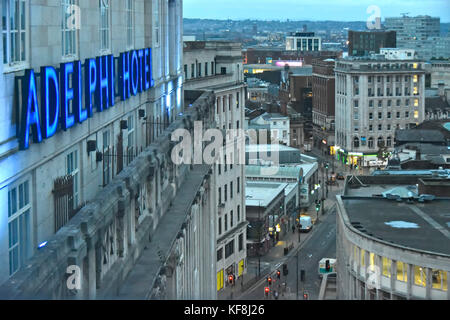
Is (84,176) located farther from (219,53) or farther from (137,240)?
(219,53)

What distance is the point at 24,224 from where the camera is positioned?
68.7 feet

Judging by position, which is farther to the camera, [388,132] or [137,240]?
[388,132]

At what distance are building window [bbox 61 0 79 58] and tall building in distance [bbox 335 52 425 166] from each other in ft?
480

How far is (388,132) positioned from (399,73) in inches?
426

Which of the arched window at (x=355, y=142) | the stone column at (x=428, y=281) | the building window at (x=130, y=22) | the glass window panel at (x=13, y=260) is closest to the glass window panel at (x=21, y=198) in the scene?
the glass window panel at (x=13, y=260)

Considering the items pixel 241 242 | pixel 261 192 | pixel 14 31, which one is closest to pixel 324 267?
pixel 241 242

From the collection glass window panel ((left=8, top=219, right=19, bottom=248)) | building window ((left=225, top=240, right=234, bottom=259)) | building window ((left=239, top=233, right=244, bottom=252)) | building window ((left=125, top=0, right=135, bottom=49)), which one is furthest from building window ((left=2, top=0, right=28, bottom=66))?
building window ((left=239, top=233, right=244, bottom=252))

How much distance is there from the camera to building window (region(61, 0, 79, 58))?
24.8 m

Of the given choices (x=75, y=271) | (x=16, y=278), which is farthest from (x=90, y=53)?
(x=16, y=278)

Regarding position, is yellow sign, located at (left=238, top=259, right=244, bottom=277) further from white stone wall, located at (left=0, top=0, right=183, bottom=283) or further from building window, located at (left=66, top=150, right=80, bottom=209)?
building window, located at (left=66, top=150, right=80, bottom=209)

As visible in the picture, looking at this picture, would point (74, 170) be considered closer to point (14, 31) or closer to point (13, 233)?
point (13, 233)

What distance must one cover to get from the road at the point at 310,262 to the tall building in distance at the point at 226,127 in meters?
3.37

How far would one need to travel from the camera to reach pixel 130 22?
36062mm

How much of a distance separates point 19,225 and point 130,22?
16895 millimetres
